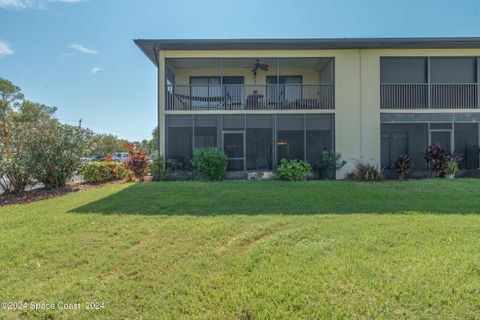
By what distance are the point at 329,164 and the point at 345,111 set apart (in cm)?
275

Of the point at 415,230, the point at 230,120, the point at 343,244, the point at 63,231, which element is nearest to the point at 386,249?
the point at 343,244

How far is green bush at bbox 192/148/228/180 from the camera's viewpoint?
43.1ft

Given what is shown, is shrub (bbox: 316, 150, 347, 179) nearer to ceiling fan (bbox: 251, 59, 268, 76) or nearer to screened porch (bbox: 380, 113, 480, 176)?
screened porch (bbox: 380, 113, 480, 176)

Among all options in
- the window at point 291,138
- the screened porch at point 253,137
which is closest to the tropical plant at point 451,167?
the screened porch at point 253,137

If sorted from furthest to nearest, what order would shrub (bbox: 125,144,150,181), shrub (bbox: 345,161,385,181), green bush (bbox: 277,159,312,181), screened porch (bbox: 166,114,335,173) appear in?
screened porch (bbox: 166,114,335,173) < shrub (bbox: 125,144,150,181) < green bush (bbox: 277,159,312,181) < shrub (bbox: 345,161,385,181)

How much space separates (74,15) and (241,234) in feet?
42.0

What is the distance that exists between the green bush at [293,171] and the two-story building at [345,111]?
4.32ft

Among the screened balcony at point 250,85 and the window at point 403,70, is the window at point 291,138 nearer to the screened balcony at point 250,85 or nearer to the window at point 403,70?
the screened balcony at point 250,85

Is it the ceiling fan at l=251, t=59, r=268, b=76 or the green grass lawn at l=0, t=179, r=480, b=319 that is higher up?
the ceiling fan at l=251, t=59, r=268, b=76

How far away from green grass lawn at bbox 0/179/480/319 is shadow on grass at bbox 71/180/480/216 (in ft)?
0.33

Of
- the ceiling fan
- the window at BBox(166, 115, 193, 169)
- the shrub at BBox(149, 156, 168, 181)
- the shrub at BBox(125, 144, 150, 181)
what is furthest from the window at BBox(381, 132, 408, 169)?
the shrub at BBox(125, 144, 150, 181)

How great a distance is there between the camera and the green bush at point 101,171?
13.9m

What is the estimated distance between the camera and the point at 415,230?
5527 mm

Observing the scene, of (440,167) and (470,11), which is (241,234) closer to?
(440,167)
